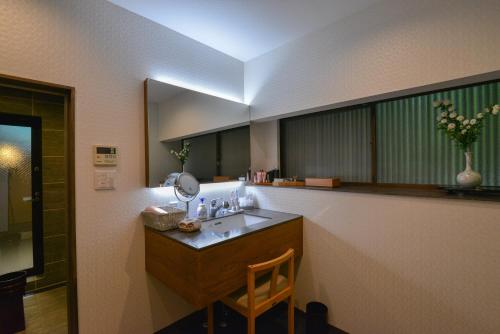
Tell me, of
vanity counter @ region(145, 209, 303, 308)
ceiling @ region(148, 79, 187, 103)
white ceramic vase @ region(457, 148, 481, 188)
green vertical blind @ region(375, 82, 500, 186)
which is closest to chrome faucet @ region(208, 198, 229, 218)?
vanity counter @ region(145, 209, 303, 308)

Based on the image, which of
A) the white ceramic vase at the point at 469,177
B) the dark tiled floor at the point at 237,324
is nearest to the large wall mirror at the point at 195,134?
the dark tiled floor at the point at 237,324

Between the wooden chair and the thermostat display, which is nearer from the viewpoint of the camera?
the wooden chair

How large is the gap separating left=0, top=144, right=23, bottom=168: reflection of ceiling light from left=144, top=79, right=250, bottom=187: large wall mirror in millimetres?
1427

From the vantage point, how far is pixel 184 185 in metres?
1.89

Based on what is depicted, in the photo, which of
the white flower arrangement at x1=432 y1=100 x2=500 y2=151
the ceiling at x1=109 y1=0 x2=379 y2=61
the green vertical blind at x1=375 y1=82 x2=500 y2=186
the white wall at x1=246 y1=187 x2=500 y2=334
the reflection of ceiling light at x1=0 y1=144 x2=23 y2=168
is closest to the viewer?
the white wall at x1=246 y1=187 x2=500 y2=334

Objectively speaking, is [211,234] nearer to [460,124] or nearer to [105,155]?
[105,155]

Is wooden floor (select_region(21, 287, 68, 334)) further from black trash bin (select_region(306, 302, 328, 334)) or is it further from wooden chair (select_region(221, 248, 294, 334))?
black trash bin (select_region(306, 302, 328, 334))

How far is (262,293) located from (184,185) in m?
0.96

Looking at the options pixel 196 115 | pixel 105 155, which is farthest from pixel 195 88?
pixel 105 155

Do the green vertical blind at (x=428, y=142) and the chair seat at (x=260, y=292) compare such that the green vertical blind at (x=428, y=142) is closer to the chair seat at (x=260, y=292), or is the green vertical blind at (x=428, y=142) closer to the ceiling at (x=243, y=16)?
the ceiling at (x=243, y=16)

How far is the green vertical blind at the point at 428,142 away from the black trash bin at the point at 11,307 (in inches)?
118

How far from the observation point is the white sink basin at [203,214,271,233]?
6.39 feet

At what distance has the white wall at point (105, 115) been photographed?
139 cm

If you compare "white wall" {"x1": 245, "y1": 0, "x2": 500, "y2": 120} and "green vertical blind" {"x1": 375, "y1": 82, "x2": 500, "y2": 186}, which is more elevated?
"white wall" {"x1": 245, "y1": 0, "x2": 500, "y2": 120}
